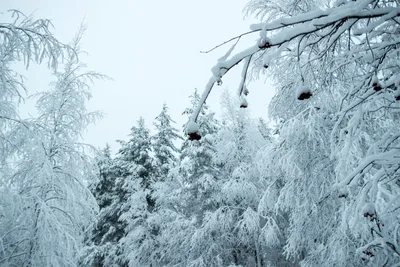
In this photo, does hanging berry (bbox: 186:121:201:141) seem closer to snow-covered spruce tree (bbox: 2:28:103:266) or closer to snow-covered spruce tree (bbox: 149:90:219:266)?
snow-covered spruce tree (bbox: 2:28:103:266)

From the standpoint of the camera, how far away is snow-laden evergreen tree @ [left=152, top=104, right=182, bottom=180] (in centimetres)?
1650

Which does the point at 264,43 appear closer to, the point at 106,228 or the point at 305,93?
the point at 305,93

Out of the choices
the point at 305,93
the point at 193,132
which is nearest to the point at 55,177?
the point at 193,132

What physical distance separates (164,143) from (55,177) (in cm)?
1017

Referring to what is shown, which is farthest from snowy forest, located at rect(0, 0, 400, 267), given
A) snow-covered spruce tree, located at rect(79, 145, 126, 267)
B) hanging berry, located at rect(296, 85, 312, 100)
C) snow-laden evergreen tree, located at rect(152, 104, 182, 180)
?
snow-laden evergreen tree, located at rect(152, 104, 182, 180)

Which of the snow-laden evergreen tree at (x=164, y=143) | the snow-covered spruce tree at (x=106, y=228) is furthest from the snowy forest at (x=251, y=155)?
the snow-laden evergreen tree at (x=164, y=143)

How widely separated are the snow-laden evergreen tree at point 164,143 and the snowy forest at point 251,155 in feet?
7.29

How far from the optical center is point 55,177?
699 centimetres

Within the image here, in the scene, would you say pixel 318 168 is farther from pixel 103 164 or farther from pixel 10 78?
pixel 103 164

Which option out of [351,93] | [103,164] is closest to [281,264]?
[351,93]

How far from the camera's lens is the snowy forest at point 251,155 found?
2039 millimetres

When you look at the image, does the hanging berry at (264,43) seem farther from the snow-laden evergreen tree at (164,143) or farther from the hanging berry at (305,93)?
the snow-laden evergreen tree at (164,143)

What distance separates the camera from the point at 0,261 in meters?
5.57

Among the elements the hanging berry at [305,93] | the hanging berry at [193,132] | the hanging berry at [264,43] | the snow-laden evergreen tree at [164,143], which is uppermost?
the snow-laden evergreen tree at [164,143]
